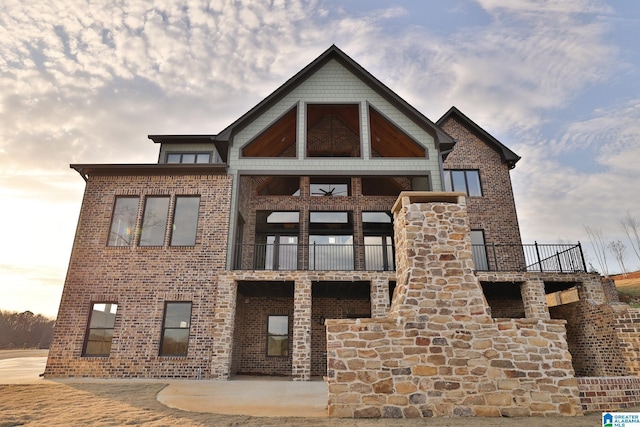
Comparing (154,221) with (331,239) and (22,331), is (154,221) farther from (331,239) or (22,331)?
(22,331)

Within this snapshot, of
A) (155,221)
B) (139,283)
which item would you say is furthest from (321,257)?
(139,283)

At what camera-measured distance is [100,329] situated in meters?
11.7

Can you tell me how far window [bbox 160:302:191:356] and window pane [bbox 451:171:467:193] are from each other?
1364 centimetres

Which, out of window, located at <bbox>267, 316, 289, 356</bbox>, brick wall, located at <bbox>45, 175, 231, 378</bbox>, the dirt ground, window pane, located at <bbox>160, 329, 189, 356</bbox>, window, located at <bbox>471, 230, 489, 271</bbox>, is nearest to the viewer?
the dirt ground

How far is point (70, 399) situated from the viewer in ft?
23.2

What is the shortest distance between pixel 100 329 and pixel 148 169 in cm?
612

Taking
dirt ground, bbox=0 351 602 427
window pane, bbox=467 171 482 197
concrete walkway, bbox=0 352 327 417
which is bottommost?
concrete walkway, bbox=0 352 327 417

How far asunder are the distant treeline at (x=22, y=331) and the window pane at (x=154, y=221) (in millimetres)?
38258

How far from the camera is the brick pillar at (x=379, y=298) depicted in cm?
1216

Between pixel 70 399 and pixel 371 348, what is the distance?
257 inches

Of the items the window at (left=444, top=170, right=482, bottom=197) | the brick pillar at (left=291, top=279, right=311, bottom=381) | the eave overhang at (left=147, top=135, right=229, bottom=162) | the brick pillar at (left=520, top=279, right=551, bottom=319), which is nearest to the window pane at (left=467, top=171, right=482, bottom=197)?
the window at (left=444, top=170, right=482, bottom=197)

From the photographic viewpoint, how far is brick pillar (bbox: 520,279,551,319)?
1273cm

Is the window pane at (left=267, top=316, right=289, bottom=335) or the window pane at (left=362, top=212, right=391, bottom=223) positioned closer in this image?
the window pane at (left=267, top=316, right=289, bottom=335)

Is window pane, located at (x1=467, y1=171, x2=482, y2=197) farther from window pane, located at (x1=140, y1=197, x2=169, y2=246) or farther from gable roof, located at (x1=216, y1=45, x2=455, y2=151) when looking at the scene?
window pane, located at (x1=140, y1=197, x2=169, y2=246)
